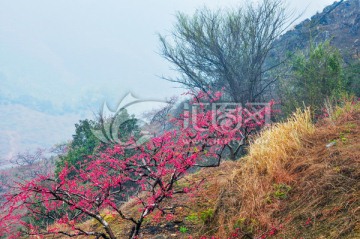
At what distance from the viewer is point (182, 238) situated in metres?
3.93

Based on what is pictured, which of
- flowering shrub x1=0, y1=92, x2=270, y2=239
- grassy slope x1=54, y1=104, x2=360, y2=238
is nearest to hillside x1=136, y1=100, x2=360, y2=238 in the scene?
grassy slope x1=54, y1=104, x2=360, y2=238

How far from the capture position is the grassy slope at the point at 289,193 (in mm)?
2842

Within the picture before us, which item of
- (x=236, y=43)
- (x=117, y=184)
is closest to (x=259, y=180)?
(x=117, y=184)

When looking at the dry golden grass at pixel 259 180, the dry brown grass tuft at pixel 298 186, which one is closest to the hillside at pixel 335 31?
the dry brown grass tuft at pixel 298 186

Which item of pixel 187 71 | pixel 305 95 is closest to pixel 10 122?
pixel 187 71

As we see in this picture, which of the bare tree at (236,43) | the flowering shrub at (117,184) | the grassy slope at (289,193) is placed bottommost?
the grassy slope at (289,193)

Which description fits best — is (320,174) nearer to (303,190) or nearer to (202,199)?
(303,190)

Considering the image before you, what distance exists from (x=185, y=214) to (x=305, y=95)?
21.6 feet

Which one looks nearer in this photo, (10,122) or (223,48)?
(223,48)

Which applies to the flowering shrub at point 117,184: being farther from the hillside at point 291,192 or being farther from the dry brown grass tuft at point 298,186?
the dry brown grass tuft at point 298,186

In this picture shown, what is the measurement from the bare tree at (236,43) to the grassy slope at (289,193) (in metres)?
6.03

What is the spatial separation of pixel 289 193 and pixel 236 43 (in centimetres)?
880

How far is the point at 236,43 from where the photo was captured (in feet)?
36.7

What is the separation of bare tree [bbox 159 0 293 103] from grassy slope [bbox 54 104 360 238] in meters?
6.03
